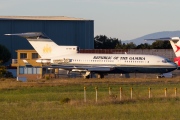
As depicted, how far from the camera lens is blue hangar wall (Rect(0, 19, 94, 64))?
386 ft

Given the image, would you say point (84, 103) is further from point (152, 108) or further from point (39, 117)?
point (39, 117)

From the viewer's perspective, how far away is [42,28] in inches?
4751

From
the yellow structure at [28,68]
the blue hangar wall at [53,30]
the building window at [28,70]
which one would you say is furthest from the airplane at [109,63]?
the blue hangar wall at [53,30]

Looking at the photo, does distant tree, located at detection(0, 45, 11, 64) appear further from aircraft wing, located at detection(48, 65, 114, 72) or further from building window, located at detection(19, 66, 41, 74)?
aircraft wing, located at detection(48, 65, 114, 72)

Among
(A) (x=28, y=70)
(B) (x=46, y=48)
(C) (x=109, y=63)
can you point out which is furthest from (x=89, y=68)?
(A) (x=28, y=70)

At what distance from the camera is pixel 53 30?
121688mm

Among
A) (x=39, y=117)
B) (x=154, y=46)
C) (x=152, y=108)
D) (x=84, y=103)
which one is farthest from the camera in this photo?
(x=154, y=46)

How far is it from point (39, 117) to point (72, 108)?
431 cm

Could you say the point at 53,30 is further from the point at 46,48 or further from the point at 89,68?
the point at 89,68

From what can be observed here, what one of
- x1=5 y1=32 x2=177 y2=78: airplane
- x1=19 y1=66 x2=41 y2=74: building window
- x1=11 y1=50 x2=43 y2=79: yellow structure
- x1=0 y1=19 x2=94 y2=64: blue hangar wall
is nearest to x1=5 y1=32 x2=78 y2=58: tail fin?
x1=5 y1=32 x2=177 y2=78: airplane

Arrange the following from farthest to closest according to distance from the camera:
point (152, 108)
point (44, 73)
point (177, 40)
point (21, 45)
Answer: point (21, 45)
point (44, 73)
point (177, 40)
point (152, 108)

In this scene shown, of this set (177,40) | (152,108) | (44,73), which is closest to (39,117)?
(152,108)

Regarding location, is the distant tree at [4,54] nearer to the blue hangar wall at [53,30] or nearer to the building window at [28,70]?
the blue hangar wall at [53,30]

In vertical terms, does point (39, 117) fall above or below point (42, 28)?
below
